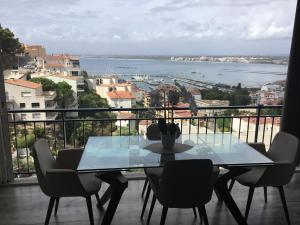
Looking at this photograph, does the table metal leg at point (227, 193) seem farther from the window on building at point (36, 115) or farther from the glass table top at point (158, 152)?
the window on building at point (36, 115)

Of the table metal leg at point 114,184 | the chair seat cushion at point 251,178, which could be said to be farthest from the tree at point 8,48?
the chair seat cushion at point 251,178

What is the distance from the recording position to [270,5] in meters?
3.80

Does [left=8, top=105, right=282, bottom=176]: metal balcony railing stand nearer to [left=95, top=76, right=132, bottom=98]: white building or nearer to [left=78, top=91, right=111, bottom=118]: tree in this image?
→ [left=78, top=91, right=111, bottom=118]: tree

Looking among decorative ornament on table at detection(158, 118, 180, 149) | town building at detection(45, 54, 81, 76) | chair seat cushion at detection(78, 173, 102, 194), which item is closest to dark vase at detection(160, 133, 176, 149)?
decorative ornament on table at detection(158, 118, 180, 149)

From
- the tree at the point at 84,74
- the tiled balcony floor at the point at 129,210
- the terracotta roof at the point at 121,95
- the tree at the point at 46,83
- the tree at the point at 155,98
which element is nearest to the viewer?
the tiled balcony floor at the point at 129,210

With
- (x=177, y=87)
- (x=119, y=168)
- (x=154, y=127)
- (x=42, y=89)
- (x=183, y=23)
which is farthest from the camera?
(x=183, y=23)

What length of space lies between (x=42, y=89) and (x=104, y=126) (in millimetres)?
1010

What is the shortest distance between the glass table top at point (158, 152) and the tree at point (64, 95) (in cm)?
80

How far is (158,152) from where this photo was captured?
2.60 metres

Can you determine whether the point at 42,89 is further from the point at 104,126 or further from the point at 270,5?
the point at 270,5

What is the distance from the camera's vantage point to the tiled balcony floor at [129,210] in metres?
2.73

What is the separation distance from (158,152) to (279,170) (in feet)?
3.48

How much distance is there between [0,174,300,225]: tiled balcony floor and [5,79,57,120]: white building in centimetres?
91

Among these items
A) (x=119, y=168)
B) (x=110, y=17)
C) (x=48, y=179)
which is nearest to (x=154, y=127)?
(x=119, y=168)
